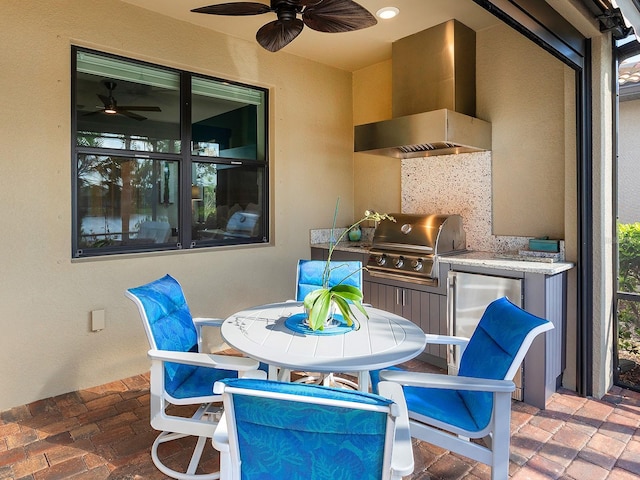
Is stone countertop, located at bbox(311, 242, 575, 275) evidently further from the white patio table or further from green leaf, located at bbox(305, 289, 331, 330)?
green leaf, located at bbox(305, 289, 331, 330)

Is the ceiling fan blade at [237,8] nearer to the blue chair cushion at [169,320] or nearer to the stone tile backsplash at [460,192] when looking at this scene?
the blue chair cushion at [169,320]

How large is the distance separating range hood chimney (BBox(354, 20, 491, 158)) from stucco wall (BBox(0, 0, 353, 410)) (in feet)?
3.57

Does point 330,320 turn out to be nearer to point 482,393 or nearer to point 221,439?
point 482,393

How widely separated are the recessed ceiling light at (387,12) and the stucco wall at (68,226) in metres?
1.11

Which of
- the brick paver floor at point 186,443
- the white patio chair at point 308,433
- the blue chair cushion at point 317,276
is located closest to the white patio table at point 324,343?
the white patio chair at point 308,433

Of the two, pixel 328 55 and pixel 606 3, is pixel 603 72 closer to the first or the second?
pixel 606 3

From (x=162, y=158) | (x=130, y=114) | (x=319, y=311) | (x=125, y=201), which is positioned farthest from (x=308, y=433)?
(x=130, y=114)

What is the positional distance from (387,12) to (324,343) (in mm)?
2630

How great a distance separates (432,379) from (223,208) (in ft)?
8.69

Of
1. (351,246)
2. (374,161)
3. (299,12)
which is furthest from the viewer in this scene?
(374,161)

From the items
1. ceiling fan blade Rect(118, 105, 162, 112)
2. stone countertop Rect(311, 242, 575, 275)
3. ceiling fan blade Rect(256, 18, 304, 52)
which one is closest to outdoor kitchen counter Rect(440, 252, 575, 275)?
stone countertop Rect(311, 242, 575, 275)

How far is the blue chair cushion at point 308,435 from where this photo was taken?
1.01 meters

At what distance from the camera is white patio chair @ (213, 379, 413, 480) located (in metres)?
1.01

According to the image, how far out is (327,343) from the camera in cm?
181
